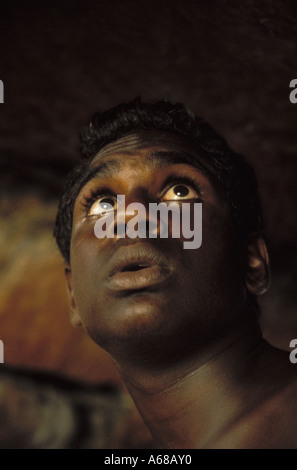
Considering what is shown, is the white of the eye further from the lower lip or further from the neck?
the neck

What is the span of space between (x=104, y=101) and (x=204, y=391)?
0.80 meters

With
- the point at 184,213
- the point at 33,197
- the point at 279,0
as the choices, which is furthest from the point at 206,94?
the point at 33,197

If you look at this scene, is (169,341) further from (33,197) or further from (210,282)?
(33,197)

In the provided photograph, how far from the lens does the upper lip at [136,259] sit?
876 millimetres

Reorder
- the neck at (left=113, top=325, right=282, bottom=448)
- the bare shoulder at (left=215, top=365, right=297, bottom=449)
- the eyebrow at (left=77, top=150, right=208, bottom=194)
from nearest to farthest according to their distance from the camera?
the bare shoulder at (left=215, top=365, right=297, bottom=449), the neck at (left=113, top=325, right=282, bottom=448), the eyebrow at (left=77, top=150, right=208, bottom=194)

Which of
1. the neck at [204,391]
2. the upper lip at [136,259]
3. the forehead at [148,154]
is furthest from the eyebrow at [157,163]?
the neck at [204,391]

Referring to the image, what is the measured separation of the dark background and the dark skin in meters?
0.28

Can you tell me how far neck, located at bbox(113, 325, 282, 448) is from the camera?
2.94 ft

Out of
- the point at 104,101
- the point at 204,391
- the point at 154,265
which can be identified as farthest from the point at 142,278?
the point at 104,101

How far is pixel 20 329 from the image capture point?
1.64 metres

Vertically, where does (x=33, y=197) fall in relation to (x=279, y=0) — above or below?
below

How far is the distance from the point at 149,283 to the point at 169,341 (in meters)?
0.10

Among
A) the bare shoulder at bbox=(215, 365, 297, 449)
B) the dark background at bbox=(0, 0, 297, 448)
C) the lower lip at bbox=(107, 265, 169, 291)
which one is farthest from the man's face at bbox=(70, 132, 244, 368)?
the dark background at bbox=(0, 0, 297, 448)

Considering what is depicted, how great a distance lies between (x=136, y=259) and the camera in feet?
2.89
